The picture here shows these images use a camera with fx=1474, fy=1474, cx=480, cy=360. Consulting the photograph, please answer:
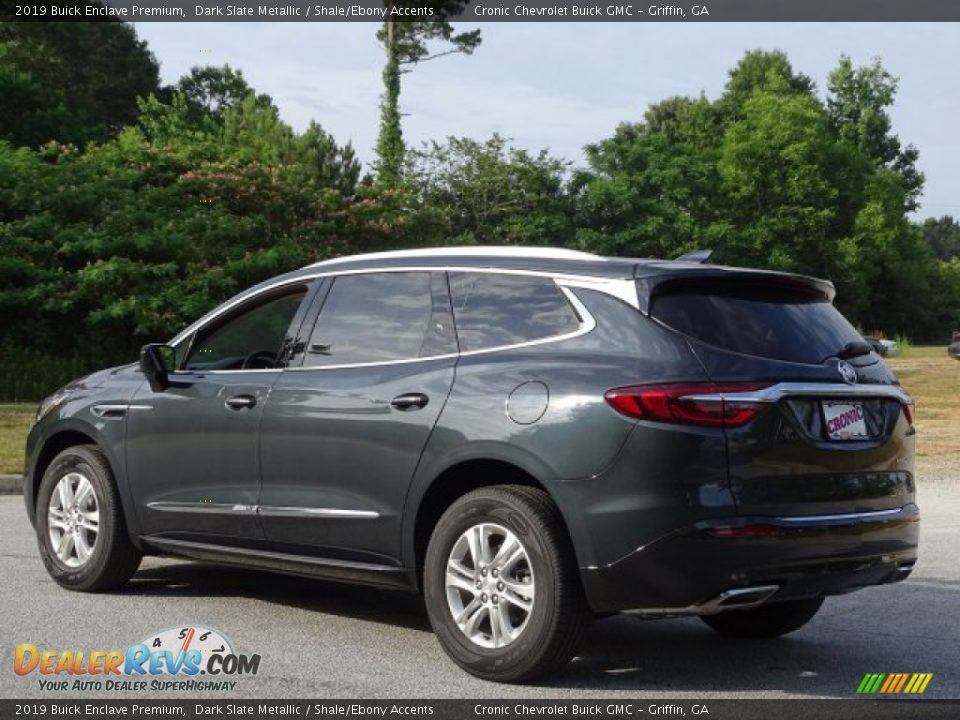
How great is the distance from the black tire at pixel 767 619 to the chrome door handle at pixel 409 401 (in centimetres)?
186

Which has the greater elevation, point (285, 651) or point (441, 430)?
point (441, 430)

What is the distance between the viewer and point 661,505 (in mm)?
5559

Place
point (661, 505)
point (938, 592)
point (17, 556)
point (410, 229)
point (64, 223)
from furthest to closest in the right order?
1. point (410, 229)
2. point (64, 223)
3. point (17, 556)
4. point (938, 592)
5. point (661, 505)

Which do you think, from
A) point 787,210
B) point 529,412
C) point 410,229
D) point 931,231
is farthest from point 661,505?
point 931,231

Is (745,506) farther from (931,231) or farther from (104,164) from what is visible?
(931,231)

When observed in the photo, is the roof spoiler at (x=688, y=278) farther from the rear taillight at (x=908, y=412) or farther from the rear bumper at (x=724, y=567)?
the rear bumper at (x=724, y=567)

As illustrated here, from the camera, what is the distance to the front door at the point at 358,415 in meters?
6.41

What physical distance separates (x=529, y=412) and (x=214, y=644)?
6.34ft

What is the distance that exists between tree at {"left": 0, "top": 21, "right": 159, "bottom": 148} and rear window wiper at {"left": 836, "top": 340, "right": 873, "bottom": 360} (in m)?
43.7

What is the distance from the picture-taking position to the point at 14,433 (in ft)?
59.1

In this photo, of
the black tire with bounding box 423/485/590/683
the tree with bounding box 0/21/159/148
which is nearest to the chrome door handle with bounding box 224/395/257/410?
the black tire with bounding box 423/485/590/683

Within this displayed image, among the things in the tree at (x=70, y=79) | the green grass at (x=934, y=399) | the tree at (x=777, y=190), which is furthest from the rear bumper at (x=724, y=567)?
the tree at (x=777, y=190)

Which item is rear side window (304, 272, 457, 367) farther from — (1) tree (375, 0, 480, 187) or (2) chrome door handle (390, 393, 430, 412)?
(1) tree (375, 0, 480, 187)

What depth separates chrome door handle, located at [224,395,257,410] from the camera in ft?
23.4
